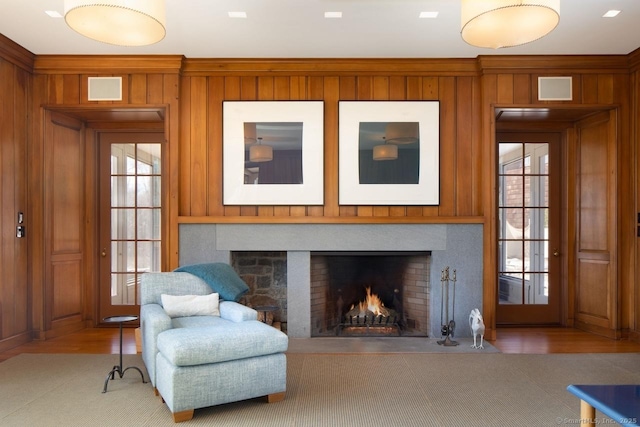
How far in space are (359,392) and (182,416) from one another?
4.05ft

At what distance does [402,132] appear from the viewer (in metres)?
5.30

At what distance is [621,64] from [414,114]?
2172 mm

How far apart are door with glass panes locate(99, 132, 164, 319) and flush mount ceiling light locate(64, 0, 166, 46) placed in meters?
2.97

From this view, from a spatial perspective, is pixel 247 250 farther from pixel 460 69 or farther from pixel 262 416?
pixel 460 69

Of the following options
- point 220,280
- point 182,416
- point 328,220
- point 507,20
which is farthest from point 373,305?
point 507,20

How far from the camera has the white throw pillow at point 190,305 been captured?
399cm

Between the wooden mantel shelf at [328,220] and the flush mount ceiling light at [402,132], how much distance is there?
827 millimetres

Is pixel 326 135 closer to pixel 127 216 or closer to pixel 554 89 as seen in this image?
pixel 554 89

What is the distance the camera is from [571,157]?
5.97 m

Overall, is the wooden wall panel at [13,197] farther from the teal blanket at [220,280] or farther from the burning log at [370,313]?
the burning log at [370,313]

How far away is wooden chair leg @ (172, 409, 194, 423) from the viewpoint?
3080mm

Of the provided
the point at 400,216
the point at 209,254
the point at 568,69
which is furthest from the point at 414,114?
the point at 209,254

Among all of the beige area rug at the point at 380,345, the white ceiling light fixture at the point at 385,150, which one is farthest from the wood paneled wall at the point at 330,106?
the beige area rug at the point at 380,345

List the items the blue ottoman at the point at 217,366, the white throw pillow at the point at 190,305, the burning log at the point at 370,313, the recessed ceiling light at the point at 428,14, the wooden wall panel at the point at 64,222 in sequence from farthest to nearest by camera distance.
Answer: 1. the burning log at the point at 370,313
2. the wooden wall panel at the point at 64,222
3. the recessed ceiling light at the point at 428,14
4. the white throw pillow at the point at 190,305
5. the blue ottoman at the point at 217,366
